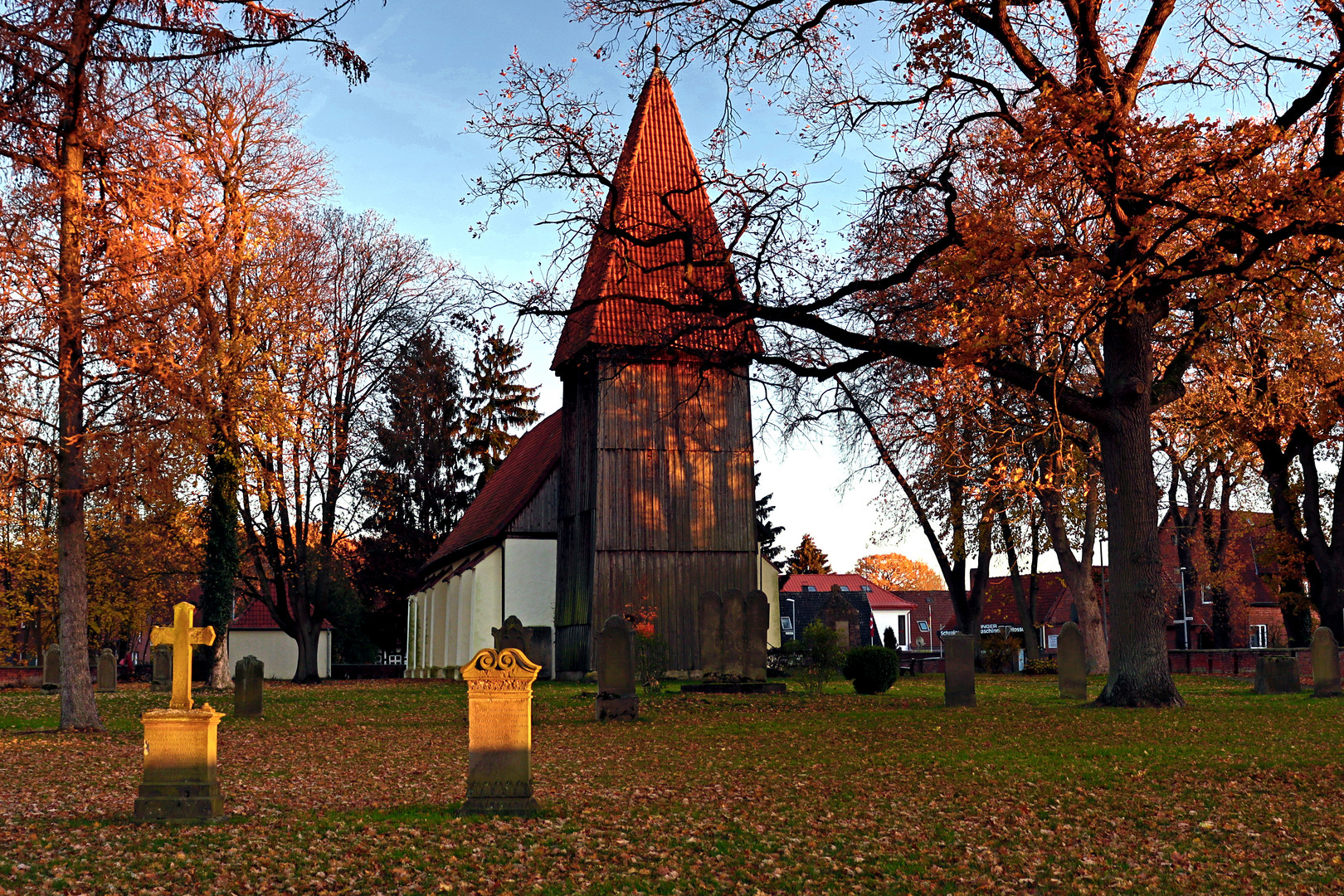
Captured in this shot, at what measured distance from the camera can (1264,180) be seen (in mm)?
13656

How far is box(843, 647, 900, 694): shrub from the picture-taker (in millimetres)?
23062

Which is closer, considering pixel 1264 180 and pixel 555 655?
pixel 1264 180

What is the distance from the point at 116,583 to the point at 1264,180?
43761 millimetres

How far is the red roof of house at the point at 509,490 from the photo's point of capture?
1462 inches

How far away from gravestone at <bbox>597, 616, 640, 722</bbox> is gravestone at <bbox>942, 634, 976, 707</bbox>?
5019mm

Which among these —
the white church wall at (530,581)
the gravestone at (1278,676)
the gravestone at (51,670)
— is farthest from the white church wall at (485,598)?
the gravestone at (1278,676)

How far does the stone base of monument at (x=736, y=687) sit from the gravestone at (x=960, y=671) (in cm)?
423

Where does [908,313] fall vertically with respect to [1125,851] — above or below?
above

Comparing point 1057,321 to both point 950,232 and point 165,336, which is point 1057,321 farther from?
point 165,336

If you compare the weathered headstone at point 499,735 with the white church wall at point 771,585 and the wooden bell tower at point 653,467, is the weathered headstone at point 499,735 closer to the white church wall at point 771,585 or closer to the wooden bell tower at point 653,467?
the wooden bell tower at point 653,467

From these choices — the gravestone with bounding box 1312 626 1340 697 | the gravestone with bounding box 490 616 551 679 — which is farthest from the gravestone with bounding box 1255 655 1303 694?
the gravestone with bounding box 490 616 551 679

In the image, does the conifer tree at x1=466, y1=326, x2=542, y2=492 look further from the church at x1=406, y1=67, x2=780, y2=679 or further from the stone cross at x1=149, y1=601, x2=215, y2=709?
the stone cross at x1=149, y1=601, x2=215, y2=709

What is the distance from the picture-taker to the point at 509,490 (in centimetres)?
4125

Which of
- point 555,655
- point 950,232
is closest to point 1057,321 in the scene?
point 950,232
